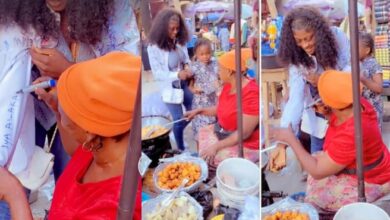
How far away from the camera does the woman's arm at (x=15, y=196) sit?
1.81 m

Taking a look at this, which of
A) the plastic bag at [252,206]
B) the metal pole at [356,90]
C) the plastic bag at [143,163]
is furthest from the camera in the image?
the plastic bag at [143,163]

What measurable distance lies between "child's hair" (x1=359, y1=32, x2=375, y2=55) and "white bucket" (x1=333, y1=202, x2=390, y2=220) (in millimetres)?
461

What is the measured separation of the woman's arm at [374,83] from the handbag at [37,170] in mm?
1074

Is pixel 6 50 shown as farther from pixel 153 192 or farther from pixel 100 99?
pixel 153 192

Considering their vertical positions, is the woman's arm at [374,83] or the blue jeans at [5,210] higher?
the woman's arm at [374,83]

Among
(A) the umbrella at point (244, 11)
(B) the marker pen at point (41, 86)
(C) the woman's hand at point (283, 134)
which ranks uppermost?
(A) the umbrella at point (244, 11)

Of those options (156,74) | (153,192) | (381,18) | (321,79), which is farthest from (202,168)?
(381,18)

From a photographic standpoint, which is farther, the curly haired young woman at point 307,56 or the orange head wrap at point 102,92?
the orange head wrap at point 102,92

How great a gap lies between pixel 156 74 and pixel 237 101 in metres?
0.28

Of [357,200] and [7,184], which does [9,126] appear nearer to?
[7,184]

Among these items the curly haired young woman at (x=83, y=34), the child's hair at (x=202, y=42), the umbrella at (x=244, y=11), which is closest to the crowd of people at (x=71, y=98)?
the curly haired young woman at (x=83, y=34)

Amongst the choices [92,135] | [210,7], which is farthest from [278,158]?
[92,135]

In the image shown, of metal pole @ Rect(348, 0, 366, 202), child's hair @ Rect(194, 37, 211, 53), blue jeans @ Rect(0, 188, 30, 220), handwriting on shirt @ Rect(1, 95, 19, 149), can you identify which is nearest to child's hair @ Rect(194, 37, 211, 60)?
child's hair @ Rect(194, 37, 211, 53)

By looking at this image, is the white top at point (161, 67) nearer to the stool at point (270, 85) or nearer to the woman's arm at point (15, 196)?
the stool at point (270, 85)
